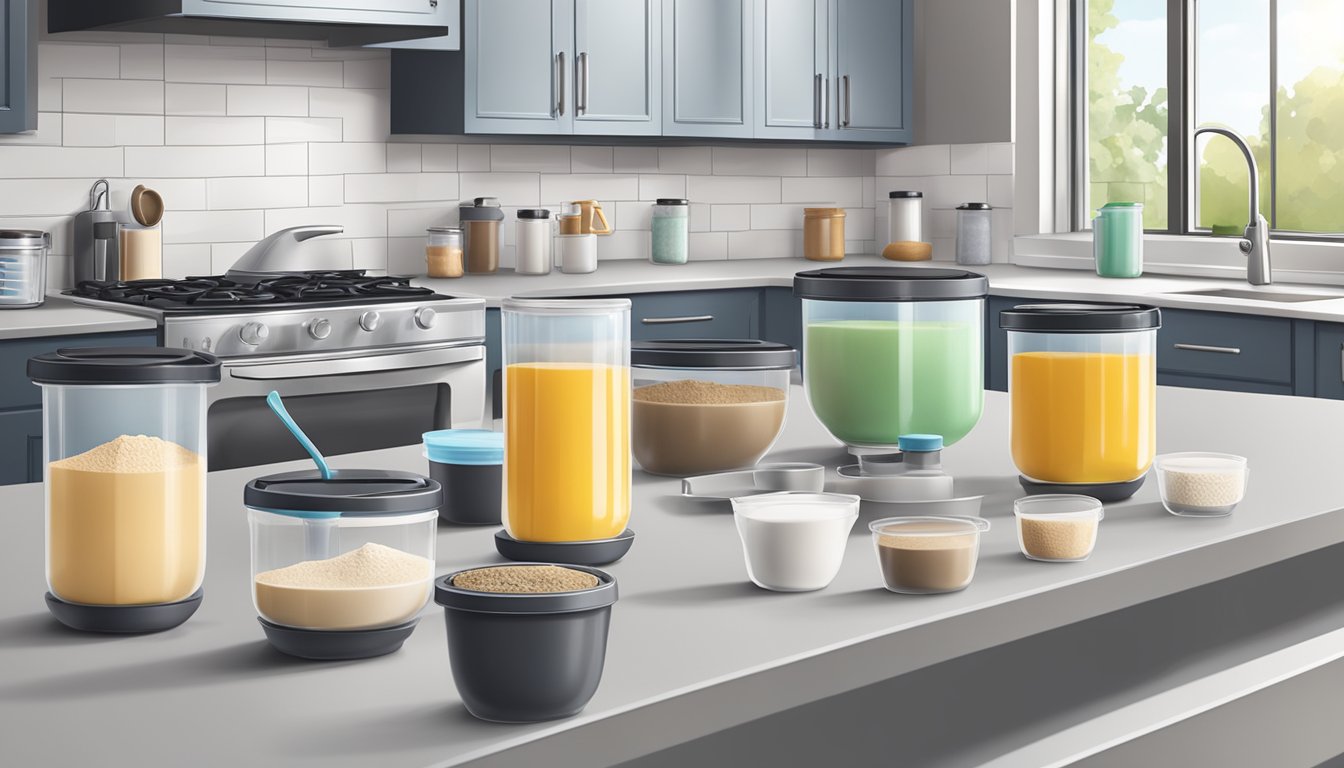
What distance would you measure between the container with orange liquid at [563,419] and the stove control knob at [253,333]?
2387mm

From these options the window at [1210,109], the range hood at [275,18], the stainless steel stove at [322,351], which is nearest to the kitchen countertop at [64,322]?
the stainless steel stove at [322,351]

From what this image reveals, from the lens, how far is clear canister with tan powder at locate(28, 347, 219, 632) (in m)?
1.06

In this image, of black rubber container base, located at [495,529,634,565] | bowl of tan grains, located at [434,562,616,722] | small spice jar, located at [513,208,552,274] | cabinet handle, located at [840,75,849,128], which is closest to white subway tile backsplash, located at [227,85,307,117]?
small spice jar, located at [513,208,552,274]

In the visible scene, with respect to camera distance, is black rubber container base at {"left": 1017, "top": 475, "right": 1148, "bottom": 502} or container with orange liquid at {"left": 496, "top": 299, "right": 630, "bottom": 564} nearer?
container with orange liquid at {"left": 496, "top": 299, "right": 630, "bottom": 564}

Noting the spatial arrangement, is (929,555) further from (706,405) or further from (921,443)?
(706,405)

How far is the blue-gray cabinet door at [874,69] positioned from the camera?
539 centimetres

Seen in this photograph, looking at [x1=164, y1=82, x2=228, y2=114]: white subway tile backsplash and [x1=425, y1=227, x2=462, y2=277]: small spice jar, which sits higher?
[x1=164, y1=82, x2=228, y2=114]: white subway tile backsplash

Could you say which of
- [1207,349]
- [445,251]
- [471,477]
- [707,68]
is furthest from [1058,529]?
[707,68]

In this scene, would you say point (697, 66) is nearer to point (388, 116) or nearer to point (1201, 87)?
point (388, 116)

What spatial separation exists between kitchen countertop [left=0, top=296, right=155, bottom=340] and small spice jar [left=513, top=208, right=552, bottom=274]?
153cm

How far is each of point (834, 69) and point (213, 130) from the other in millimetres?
2299

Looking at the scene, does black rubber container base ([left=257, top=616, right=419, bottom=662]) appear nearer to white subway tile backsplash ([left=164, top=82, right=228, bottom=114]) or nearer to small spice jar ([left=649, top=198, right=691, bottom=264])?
white subway tile backsplash ([left=164, top=82, right=228, bottom=114])

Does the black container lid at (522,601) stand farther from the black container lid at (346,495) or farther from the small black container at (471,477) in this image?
the small black container at (471,477)

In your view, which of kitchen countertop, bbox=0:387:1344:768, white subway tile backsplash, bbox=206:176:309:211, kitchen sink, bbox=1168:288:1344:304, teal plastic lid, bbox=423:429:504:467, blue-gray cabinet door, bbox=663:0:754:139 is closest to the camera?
kitchen countertop, bbox=0:387:1344:768
